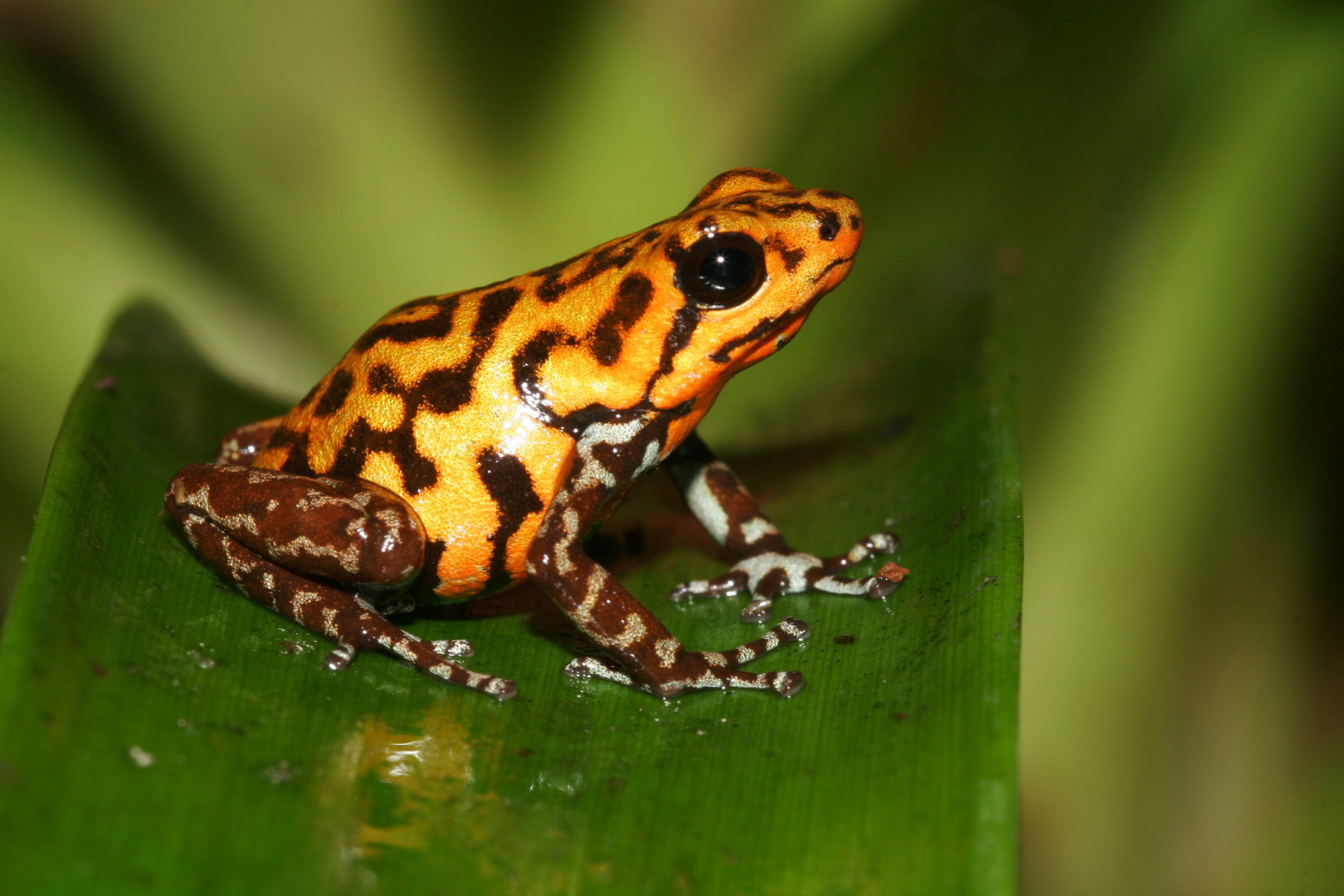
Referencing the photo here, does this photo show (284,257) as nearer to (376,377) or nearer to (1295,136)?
(376,377)

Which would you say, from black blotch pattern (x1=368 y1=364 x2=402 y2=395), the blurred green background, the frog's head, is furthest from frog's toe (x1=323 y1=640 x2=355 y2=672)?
the blurred green background

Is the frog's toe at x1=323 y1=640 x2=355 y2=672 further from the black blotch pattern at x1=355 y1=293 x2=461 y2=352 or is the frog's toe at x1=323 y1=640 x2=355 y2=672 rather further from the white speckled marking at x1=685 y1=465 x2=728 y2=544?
the white speckled marking at x1=685 y1=465 x2=728 y2=544

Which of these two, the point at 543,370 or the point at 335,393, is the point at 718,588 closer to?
the point at 543,370

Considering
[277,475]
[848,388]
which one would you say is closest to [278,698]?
[277,475]

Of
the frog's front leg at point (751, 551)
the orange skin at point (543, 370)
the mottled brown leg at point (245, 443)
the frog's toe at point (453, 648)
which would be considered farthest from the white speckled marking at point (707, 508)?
the mottled brown leg at point (245, 443)

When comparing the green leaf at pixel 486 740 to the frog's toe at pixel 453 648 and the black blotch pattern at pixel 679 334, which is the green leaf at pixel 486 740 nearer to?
the frog's toe at pixel 453 648

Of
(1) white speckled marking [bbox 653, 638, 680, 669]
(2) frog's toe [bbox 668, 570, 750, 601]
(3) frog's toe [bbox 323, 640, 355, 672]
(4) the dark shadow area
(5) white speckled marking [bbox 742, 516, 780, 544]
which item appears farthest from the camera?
(4) the dark shadow area

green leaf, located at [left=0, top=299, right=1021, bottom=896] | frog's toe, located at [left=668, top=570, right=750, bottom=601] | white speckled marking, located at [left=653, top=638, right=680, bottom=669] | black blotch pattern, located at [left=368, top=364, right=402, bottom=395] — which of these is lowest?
green leaf, located at [left=0, top=299, right=1021, bottom=896]

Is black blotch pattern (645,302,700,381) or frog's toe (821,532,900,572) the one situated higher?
black blotch pattern (645,302,700,381)

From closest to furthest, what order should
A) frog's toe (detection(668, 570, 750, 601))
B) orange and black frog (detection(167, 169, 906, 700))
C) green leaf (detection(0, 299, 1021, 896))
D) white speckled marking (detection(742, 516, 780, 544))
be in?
green leaf (detection(0, 299, 1021, 896)), orange and black frog (detection(167, 169, 906, 700)), frog's toe (detection(668, 570, 750, 601)), white speckled marking (detection(742, 516, 780, 544))
